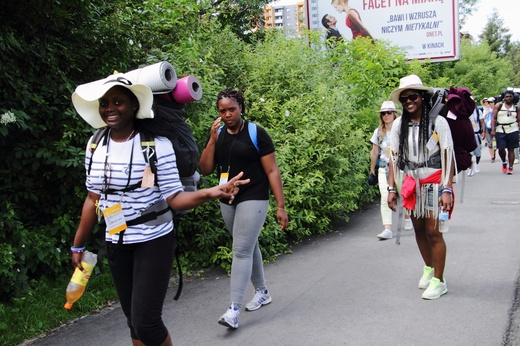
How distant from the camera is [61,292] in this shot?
563 cm

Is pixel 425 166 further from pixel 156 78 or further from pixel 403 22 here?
pixel 403 22

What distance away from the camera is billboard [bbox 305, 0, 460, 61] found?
64.0ft

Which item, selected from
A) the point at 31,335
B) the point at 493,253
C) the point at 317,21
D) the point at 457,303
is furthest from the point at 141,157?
the point at 317,21

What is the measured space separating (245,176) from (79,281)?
171 cm

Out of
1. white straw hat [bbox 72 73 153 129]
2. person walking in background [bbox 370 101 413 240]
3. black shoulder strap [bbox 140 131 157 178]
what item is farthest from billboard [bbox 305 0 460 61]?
black shoulder strap [bbox 140 131 157 178]

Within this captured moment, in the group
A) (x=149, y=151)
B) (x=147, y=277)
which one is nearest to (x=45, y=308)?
(x=147, y=277)

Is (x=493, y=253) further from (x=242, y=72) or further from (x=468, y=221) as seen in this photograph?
(x=242, y=72)

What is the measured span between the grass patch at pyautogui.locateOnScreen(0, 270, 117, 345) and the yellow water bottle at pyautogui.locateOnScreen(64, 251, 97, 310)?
141cm

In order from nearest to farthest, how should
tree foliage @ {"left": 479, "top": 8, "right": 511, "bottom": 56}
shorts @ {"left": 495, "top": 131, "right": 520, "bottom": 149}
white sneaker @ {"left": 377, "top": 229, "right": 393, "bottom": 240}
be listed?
1. white sneaker @ {"left": 377, "top": 229, "right": 393, "bottom": 240}
2. shorts @ {"left": 495, "top": 131, "right": 520, "bottom": 149}
3. tree foliage @ {"left": 479, "top": 8, "right": 511, "bottom": 56}

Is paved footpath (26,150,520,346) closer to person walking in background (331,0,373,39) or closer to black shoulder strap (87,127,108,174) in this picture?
black shoulder strap (87,127,108,174)

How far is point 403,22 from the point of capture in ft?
65.6

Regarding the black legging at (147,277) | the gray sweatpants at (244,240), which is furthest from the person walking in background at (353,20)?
the black legging at (147,277)

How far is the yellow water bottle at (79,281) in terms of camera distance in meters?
3.55

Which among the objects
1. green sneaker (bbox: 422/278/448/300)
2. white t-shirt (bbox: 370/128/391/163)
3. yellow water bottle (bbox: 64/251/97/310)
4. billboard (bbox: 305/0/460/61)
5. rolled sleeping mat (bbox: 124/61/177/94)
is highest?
billboard (bbox: 305/0/460/61)
